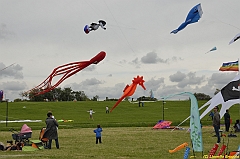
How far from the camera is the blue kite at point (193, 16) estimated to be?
15750 millimetres

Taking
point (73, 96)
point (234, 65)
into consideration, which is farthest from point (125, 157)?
point (73, 96)

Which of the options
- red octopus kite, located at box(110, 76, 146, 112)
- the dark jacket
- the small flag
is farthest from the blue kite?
the small flag

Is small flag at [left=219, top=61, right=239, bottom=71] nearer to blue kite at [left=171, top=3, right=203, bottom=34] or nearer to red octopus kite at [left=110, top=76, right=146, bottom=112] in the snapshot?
red octopus kite at [left=110, top=76, right=146, bottom=112]

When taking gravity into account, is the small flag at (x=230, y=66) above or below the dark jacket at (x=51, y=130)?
above

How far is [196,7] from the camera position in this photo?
1600 cm

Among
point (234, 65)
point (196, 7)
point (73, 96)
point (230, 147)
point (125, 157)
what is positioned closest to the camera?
point (125, 157)

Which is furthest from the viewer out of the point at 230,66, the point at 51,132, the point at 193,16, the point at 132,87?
the point at 230,66

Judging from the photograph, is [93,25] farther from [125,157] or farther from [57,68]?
[125,157]

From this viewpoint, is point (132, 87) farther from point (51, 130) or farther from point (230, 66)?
point (230, 66)

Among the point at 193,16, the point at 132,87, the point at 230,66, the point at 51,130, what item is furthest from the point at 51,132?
the point at 230,66

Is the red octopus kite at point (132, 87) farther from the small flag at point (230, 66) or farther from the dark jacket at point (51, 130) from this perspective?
the small flag at point (230, 66)

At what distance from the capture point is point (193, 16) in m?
15.9

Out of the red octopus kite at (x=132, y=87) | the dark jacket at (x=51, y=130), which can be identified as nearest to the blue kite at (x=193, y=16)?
the red octopus kite at (x=132, y=87)

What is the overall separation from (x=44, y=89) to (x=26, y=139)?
407 cm
